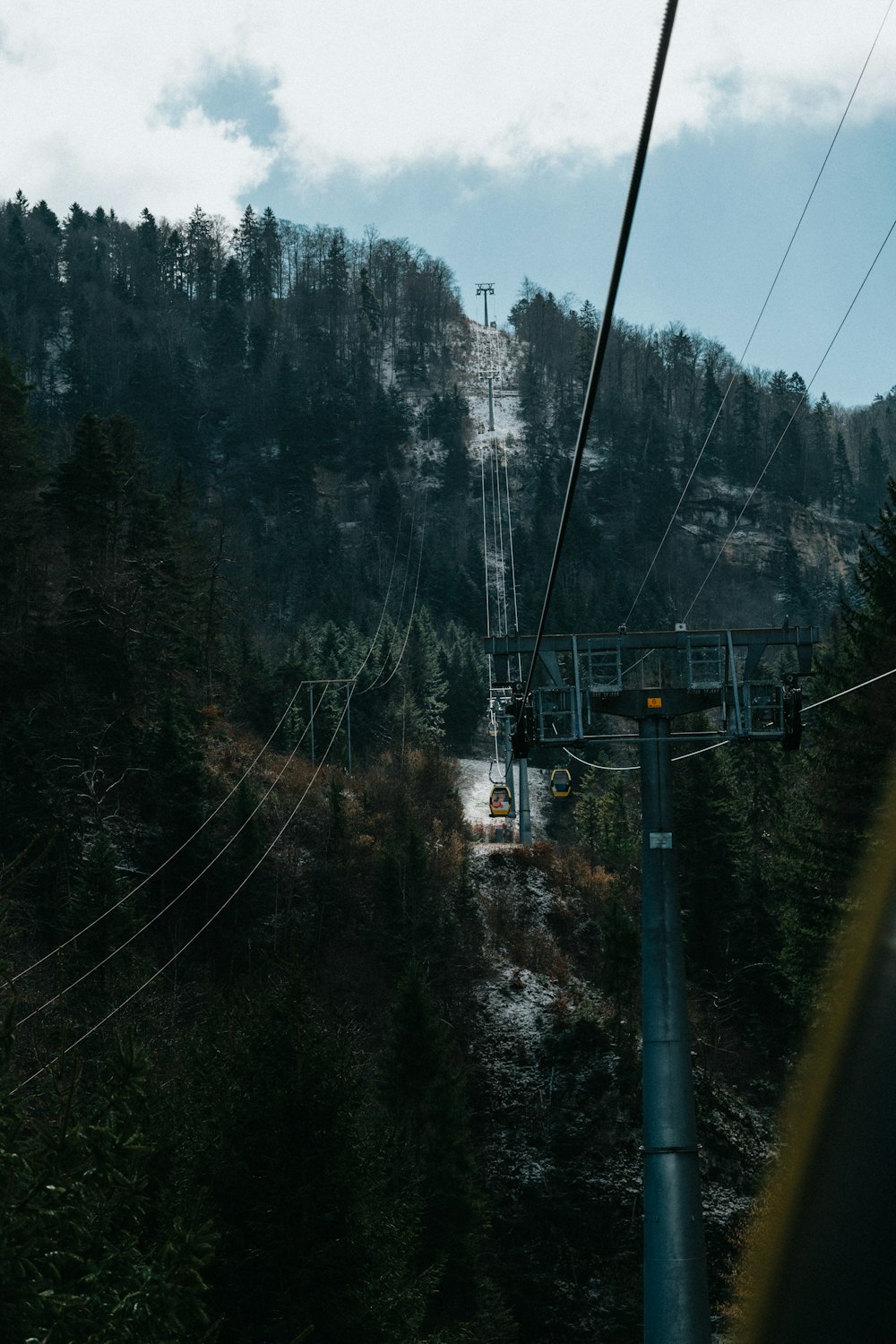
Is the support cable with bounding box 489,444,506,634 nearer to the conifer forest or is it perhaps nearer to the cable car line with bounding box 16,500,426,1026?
the conifer forest

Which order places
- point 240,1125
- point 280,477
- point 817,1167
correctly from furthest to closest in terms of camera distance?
point 280,477 < point 817,1167 < point 240,1125

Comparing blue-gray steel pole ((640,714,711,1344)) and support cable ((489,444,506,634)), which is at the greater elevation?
support cable ((489,444,506,634))

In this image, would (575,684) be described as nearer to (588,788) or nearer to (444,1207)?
(444,1207)

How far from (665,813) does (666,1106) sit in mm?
3962

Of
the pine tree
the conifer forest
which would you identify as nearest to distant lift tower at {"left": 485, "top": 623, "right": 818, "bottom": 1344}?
the conifer forest

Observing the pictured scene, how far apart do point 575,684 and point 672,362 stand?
399ft

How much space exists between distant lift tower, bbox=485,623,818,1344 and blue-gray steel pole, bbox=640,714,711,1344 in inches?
0.5

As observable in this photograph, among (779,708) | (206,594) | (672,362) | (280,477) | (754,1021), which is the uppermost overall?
(672,362)

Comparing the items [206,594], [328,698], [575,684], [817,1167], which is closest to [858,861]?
[817,1167]

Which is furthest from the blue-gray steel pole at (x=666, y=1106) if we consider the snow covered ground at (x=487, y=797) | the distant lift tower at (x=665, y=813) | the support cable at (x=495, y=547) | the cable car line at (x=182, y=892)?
the support cable at (x=495, y=547)

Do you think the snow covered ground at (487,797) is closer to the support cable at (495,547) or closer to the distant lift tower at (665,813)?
the support cable at (495,547)

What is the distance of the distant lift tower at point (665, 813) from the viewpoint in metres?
14.6

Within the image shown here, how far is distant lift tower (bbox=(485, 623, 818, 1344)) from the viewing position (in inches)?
575

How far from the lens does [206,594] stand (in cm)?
4638
